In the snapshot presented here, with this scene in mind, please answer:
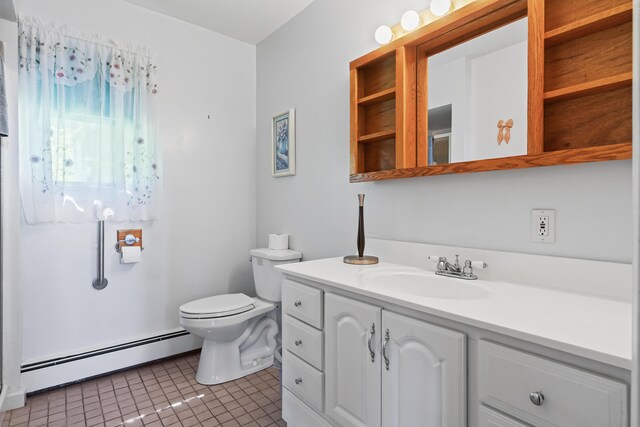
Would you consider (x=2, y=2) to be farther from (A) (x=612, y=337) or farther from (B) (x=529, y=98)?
(A) (x=612, y=337)

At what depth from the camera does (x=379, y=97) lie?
1.73m

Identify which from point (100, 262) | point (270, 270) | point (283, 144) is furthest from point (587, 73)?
point (100, 262)

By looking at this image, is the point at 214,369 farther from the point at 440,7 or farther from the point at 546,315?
the point at 440,7

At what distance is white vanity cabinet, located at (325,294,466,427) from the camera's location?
0.94m

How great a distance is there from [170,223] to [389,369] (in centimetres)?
194

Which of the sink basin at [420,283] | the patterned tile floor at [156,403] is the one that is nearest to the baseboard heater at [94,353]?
the patterned tile floor at [156,403]

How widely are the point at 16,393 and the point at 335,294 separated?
75.5 inches

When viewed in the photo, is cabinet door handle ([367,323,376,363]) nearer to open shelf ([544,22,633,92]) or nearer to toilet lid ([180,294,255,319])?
open shelf ([544,22,633,92])

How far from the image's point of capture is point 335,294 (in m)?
1.33

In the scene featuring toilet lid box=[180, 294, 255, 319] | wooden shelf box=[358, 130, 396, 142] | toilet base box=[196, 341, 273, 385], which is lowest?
toilet base box=[196, 341, 273, 385]

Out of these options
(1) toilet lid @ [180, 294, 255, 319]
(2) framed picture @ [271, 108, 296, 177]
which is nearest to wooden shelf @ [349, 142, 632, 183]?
(2) framed picture @ [271, 108, 296, 177]

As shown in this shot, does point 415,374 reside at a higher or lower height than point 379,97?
lower

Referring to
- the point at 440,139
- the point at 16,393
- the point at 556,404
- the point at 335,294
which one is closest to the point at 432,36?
the point at 440,139

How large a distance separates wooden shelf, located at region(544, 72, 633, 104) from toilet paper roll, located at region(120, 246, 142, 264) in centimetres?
234
